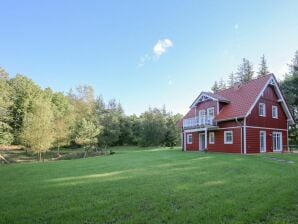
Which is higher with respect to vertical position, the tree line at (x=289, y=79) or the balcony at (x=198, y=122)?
the tree line at (x=289, y=79)

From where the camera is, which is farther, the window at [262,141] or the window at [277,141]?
the window at [277,141]

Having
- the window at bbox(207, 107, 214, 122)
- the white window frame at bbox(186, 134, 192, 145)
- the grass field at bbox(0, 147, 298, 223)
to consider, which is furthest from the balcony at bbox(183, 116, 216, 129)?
the grass field at bbox(0, 147, 298, 223)

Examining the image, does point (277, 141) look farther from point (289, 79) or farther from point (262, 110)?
point (289, 79)

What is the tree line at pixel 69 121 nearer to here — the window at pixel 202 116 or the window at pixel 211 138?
the window at pixel 202 116

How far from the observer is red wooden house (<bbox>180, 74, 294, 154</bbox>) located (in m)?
21.4

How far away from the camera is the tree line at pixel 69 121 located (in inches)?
1137

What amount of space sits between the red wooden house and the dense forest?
1367 centimetres

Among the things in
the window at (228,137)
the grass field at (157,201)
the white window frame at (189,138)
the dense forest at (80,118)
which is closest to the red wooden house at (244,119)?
the window at (228,137)

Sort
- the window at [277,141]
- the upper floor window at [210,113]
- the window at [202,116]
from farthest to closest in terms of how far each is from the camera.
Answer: the window at [202,116], the upper floor window at [210,113], the window at [277,141]

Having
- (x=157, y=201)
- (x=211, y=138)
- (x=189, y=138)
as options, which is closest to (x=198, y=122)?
(x=211, y=138)

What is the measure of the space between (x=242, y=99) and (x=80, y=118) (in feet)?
106

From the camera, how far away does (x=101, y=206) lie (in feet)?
18.6

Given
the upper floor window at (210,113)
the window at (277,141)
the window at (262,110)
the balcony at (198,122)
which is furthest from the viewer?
the upper floor window at (210,113)

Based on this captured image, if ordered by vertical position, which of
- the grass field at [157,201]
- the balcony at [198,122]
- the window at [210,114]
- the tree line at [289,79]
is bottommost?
the grass field at [157,201]
